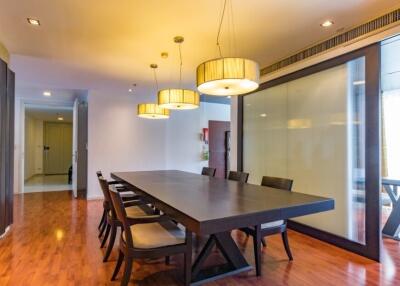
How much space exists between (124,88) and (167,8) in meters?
3.39

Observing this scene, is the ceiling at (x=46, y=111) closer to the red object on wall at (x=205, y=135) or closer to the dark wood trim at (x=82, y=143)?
the dark wood trim at (x=82, y=143)

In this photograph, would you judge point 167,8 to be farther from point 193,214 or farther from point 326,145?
point 326,145

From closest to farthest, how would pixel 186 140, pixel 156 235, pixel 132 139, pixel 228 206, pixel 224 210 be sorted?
pixel 224 210 < pixel 228 206 < pixel 156 235 < pixel 132 139 < pixel 186 140

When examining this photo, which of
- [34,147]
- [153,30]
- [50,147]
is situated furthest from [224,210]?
[50,147]

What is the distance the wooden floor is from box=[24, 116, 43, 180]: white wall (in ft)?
21.1

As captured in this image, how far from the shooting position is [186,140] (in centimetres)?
692

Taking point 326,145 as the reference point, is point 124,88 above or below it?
above

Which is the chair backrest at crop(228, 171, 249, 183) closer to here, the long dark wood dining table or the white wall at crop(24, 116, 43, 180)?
the long dark wood dining table

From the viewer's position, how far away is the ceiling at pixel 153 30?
2.38 m

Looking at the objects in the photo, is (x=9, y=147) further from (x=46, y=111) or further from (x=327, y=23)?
(x=46, y=111)

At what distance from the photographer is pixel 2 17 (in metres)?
2.57

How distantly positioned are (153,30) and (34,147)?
9255mm

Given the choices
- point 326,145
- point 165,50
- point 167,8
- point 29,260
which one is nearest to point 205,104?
point 165,50

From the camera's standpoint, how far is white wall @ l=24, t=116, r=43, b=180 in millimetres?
9094
